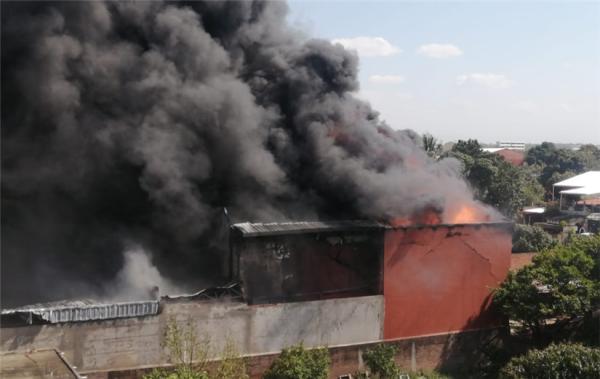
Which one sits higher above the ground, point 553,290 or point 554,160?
point 554,160

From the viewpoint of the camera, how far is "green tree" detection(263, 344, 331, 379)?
14695 mm

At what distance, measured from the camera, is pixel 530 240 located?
32250 mm

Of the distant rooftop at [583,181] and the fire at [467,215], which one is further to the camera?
the distant rooftop at [583,181]

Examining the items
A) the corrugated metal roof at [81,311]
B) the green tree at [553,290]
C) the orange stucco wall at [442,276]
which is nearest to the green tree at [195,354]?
the corrugated metal roof at [81,311]

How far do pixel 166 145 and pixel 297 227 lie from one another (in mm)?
5110

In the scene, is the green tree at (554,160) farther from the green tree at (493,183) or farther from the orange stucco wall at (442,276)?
the orange stucco wall at (442,276)

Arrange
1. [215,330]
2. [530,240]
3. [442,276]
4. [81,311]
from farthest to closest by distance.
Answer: [530,240]
[442,276]
[215,330]
[81,311]

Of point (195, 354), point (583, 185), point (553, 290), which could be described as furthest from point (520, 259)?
point (583, 185)

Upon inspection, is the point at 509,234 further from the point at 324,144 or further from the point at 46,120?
the point at 46,120

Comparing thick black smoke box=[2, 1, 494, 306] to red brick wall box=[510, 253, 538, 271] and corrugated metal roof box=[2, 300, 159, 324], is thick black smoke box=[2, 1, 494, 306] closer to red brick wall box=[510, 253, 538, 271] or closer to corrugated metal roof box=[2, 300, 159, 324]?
corrugated metal roof box=[2, 300, 159, 324]

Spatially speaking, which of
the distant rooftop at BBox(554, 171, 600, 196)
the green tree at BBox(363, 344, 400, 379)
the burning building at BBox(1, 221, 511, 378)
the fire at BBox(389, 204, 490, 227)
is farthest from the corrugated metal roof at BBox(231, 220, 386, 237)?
the distant rooftop at BBox(554, 171, 600, 196)

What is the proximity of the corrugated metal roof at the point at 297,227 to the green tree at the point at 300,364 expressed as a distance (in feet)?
10.8

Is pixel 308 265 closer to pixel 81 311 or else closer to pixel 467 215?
pixel 467 215

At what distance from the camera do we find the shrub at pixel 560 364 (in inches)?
539
